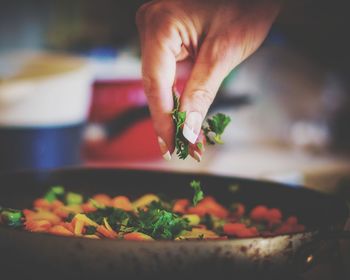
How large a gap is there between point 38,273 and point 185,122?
0.28m

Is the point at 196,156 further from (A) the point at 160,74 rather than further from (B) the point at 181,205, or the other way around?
(B) the point at 181,205

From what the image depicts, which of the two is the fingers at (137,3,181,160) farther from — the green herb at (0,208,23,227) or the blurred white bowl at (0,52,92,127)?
the blurred white bowl at (0,52,92,127)

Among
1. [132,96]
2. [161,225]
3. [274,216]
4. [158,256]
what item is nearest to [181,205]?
[274,216]

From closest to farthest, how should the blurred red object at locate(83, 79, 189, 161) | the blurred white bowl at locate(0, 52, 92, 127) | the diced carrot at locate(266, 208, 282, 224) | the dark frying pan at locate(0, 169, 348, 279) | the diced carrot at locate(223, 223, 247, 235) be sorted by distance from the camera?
1. the dark frying pan at locate(0, 169, 348, 279)
2. the diced carrot at locate(223, 223, 247, 235)
3. the diced carrot at locate(266, 208, 282, 224)
4. the blurred white bowl at locate(0, 52, 92, 127)
5. the blurred red object at locate(83, 79, 189, 161)

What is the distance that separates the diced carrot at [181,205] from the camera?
1.13 meters

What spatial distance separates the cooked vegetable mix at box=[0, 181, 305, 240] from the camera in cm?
89

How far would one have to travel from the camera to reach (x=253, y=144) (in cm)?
259

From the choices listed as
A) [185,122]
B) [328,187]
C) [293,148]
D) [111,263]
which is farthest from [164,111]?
[293,148]

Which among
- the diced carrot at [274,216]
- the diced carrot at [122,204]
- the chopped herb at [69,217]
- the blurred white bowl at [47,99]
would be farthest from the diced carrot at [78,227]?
the blurred white bowl at [47,99]

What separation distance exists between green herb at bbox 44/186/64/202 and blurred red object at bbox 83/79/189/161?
0.75m

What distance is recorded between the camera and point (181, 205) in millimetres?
1167

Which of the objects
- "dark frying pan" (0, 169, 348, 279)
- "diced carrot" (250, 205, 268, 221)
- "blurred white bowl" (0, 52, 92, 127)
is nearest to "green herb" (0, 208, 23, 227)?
"dark frying pan" (0, 169, 348, 279)

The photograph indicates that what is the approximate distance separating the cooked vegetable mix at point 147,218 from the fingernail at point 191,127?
0.41 feet

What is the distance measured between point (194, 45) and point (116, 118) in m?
1.06
